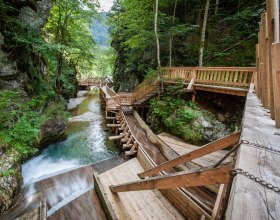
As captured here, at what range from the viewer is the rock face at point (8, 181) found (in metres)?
5.09

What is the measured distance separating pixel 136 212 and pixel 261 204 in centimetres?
463

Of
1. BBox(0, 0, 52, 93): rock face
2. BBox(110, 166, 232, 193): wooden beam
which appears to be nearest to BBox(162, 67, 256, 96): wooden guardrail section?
BBox(110, 166, 232, 193): wooden beam

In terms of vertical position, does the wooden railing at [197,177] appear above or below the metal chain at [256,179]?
below

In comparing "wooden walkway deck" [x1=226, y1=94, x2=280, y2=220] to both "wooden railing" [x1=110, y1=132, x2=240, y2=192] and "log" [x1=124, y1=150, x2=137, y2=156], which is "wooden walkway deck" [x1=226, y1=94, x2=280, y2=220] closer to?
"wooden railing" [x1=110, y1=132, x2=240, y2=192]

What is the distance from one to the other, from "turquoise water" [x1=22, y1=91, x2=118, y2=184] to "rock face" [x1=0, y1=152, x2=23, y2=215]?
3.33 ft

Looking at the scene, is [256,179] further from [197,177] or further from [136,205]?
[136,205]

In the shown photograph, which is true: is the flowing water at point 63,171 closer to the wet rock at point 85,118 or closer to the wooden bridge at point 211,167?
the wooden bridge at point 211,167

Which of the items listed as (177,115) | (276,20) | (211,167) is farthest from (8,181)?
(177,115)

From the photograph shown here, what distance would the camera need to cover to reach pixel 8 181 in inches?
214

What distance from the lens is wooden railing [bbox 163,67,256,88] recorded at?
25.4ft

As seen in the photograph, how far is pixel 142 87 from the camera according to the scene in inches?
536

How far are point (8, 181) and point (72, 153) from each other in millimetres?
4179

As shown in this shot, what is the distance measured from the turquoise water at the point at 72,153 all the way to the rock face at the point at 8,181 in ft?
3.33

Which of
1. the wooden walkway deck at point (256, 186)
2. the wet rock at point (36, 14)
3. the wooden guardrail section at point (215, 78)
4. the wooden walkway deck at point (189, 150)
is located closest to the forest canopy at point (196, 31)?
the wooden guardrail section at point (215, 78)
